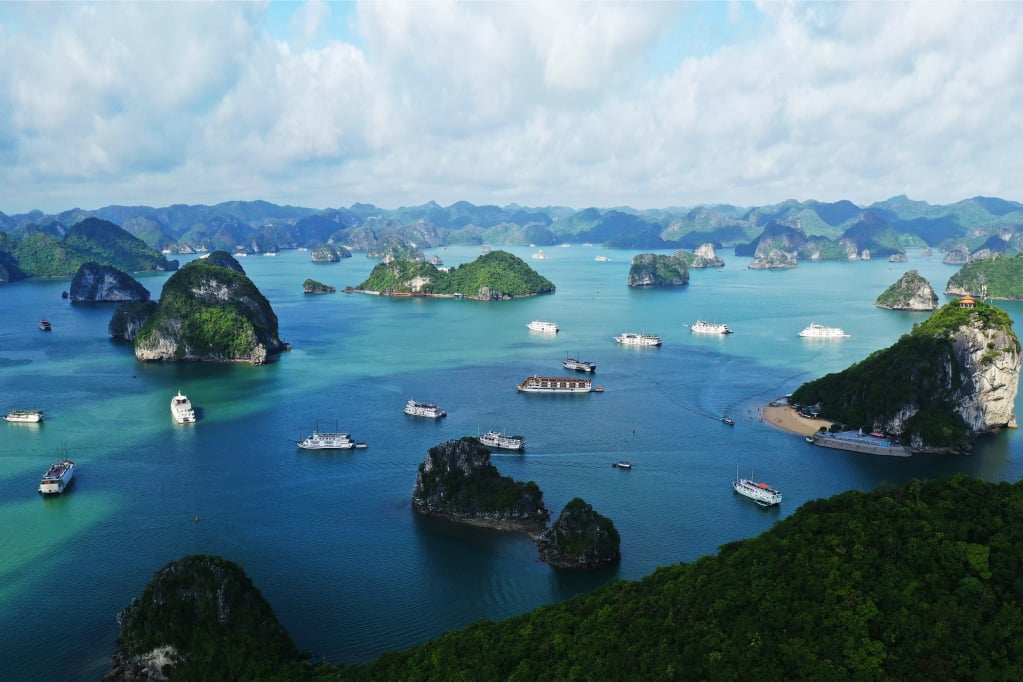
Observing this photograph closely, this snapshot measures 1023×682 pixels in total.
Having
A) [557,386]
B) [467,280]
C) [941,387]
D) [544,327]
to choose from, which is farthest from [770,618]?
[467,280]

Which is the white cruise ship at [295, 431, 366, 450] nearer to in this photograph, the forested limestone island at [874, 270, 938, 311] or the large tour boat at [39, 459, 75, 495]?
the large tour boat at [39, 459, 75, 495]

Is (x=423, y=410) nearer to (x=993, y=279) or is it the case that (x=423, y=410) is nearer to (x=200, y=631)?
(x=200, y=631)

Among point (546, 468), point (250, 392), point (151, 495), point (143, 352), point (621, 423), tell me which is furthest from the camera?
point (143, 352)

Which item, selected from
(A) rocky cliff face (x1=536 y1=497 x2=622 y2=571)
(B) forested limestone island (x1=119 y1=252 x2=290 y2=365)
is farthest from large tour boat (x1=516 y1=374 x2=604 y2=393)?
Answer: (A) rocky cliff face (x1=536 y1=497 x2=622 y2=571)

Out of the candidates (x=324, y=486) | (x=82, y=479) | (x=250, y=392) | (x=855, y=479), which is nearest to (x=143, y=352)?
(x=250, y=392)

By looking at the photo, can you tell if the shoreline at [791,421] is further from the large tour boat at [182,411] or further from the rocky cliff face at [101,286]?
the rocky cliff face at [101,286]

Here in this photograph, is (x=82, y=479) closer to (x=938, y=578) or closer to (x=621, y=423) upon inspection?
(x=621, y=423)
